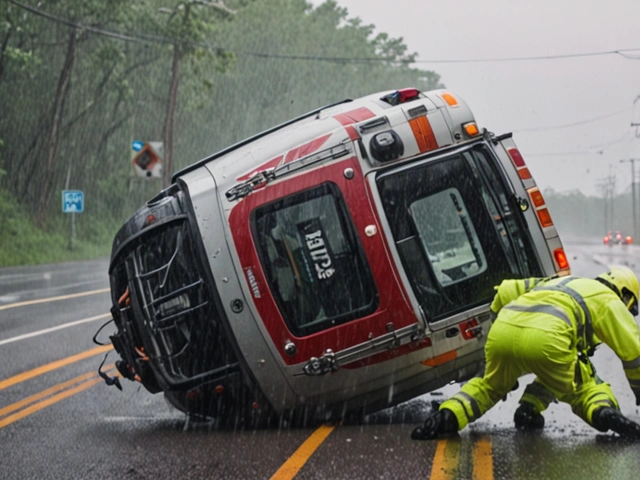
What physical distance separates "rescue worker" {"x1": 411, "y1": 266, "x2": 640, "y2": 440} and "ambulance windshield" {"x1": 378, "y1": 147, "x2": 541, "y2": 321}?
1.80ft

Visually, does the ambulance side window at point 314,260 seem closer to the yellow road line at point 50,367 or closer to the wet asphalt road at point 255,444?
the wet asphalt road at point 255,444

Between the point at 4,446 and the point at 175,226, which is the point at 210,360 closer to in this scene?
the point at 175,226

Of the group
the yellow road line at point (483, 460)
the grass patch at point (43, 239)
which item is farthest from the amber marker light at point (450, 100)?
the grass patch at point (43, 239)

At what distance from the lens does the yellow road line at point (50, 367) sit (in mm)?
9030

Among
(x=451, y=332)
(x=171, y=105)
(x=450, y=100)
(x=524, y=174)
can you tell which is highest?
(x=171, y=105)

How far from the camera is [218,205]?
7016 millimetres

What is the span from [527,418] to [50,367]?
5.00 m

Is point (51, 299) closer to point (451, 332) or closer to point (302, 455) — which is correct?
point (451, 332)

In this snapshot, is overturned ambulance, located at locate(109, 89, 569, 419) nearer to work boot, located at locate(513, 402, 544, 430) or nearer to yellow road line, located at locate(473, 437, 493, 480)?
work boot, located at locate(513, 402, 544, 430)

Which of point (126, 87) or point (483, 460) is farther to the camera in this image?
point (126, 87)

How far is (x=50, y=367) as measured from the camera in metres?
9.84

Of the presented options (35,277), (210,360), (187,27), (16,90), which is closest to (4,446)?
(210,360)

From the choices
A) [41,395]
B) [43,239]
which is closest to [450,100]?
[41,395]

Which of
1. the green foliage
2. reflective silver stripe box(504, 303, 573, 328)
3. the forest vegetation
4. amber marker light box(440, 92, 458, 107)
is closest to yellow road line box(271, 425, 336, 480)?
reflective silver stripe box(504, 303, 573, 328)
